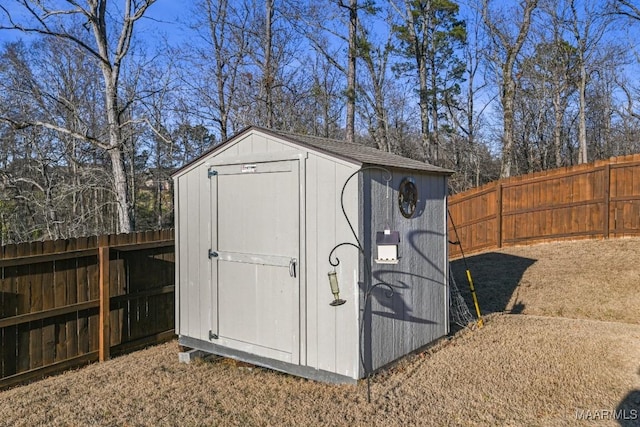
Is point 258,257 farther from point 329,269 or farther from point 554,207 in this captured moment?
point 554,207

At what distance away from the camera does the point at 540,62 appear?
18031mm

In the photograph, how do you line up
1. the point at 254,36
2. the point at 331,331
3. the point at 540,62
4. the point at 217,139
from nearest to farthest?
the point at 331,331
the point at 254,36
the point at 217,139
the point at 540,62

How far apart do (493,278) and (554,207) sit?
2918 mm

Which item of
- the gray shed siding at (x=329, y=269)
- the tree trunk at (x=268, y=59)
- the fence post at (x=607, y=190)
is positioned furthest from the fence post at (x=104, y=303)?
the fence post at (x=607, y=190)

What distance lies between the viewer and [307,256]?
3.95 meters

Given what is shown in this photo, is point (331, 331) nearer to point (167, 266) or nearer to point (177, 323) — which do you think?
point (177, 323)

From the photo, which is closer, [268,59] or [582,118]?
[268,59]

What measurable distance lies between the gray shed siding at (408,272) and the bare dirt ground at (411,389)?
0.24 meters

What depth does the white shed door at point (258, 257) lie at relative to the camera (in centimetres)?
404

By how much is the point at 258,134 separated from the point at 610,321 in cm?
509

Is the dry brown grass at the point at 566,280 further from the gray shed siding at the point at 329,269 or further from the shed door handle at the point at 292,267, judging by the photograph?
the shed door handle at the point at 292,267

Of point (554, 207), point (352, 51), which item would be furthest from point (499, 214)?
point (352, 51)

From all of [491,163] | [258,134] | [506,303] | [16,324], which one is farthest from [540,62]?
[16,324]

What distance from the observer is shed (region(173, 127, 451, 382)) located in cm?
377
